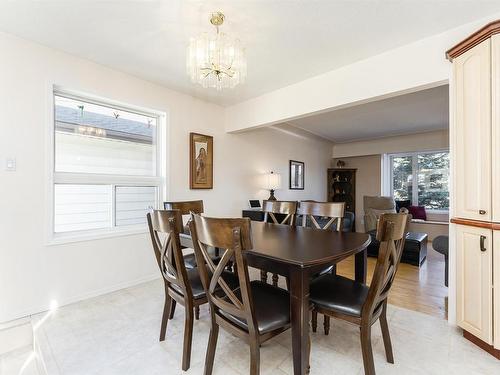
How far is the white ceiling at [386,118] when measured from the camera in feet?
11.7

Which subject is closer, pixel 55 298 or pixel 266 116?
pixel 55 298

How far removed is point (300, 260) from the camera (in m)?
1.18

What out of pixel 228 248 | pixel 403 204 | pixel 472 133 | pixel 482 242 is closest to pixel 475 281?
pixel 482 242

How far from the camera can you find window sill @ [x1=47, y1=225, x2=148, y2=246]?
2.39 meters

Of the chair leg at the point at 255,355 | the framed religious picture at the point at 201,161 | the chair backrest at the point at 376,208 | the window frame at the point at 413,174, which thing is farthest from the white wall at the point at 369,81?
the window frame at the point at 413,174

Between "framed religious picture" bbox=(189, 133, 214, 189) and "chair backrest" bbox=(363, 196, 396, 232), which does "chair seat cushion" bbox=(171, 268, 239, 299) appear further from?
"chair backrest" bbox=(363, 196, 396, 232)

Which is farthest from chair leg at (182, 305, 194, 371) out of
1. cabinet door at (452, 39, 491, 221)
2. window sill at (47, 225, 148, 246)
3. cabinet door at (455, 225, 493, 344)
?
cabinet door at (452, 39, 491, 221)

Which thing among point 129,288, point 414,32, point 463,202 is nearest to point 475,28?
point 414,32

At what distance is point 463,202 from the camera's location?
1839 mm

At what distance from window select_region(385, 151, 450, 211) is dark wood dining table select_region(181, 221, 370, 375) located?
5.13m

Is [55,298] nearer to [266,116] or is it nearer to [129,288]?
[129,288]

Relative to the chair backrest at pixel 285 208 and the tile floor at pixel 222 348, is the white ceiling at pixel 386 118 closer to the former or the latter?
the chair backrest at pixel 285 208

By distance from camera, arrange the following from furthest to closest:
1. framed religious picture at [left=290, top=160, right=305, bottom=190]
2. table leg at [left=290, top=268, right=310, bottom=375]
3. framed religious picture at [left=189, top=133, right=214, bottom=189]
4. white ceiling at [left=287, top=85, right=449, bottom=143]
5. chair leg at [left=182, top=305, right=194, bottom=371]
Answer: framed religious picture at [left=290, top=160, right=305, bottom=190]
white ceiling at [left=287, top=85, right=449, bottom=143]
framed religious picture at [left=189, top=133, right=214, bottom=189]
chair leg at [left=182, top=305, right=194, bottom=371]
table leg at [left=290, top=268, right=310, bottom=375]

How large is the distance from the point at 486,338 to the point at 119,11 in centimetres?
339
